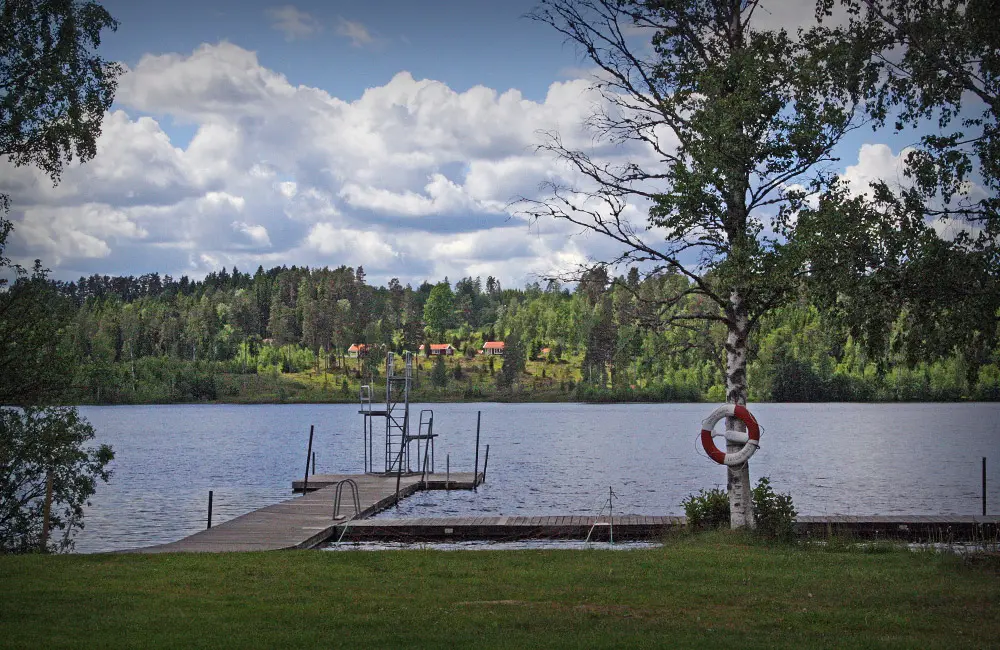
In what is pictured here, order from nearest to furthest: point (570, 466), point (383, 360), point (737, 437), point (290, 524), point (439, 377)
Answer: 1. point (737, 437)
2. point (290, 524)
3. point (570, 466)
4. point (383, 360)
5. point (439, 377)

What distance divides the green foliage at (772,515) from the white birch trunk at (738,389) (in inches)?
7.5

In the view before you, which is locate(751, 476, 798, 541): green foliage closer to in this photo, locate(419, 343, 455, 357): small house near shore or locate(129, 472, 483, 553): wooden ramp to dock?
locate(129, 472, 483, 553): wooden ramp to dock

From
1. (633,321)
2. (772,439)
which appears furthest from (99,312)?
(633,321)

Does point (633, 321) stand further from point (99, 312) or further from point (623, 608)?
point (99, 312)

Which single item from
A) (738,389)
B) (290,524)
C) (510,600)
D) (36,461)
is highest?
(738,389)

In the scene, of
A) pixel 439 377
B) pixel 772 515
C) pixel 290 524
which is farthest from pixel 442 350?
pixel 772 515

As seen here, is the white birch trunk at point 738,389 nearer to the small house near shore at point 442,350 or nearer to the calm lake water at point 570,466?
the calm lake water at point 570,466

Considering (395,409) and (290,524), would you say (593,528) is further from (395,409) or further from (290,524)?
(395,409)

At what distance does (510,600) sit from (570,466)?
3770cm

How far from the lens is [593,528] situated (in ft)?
65.4

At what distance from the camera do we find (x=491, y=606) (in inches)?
406

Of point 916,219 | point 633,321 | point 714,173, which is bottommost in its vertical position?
point 633,321

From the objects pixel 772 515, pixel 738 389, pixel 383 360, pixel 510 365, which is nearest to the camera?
pixel 772 515

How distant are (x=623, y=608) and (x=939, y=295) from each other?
5.51 metres
